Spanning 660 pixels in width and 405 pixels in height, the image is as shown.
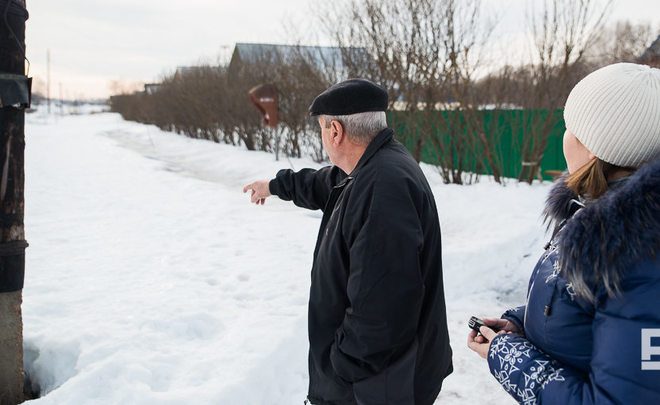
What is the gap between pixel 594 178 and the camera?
50.8 inches

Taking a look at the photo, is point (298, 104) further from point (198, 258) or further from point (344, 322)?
point (344, 322)

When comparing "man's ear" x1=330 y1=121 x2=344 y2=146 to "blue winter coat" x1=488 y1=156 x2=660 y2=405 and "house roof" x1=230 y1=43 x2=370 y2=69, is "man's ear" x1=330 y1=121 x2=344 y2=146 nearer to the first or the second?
"blue winter coat" x1=488 y1=156 x2=660 y2=405

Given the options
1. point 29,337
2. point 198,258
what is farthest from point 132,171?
point 29,337

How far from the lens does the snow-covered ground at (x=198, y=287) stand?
3066 millimetres

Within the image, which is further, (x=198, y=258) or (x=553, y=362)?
(x=198, y=258)

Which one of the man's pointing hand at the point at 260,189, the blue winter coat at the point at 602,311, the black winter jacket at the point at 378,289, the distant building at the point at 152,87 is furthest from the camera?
the distant building at the point at 152,87

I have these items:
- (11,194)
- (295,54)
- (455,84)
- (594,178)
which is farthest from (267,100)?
(594,178)

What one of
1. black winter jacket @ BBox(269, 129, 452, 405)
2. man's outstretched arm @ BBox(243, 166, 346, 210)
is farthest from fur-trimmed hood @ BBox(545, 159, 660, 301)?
man's outstretched arm @ BBox(243, 166, 346, 210)

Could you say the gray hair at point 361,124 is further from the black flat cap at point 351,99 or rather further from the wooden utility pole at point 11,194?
the wooden utility pole at point 11,194

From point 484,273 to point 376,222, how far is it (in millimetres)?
4073

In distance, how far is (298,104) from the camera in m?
14.8

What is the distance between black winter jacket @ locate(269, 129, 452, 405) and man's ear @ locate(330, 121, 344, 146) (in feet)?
0.45

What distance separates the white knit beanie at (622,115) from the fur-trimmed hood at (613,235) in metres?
0.10

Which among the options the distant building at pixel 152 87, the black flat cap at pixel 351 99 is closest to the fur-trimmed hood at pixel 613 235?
the black flat cap at pixel 351 99
